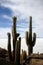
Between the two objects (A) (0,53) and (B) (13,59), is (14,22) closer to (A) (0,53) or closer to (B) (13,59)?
(B) (13,59)

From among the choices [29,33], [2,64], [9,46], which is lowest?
[2,64]

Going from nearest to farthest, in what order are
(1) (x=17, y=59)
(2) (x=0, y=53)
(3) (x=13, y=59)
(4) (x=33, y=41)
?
(1) (x=17, y=59)
(3) (x=13, y=59)
(4) (x=33, y=41)
(2) (x=0, y=53)

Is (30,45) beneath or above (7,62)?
above

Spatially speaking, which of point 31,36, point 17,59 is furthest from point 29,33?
point 17,59

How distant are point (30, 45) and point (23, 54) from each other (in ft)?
5.53

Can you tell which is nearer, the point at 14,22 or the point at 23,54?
the point at 14,22

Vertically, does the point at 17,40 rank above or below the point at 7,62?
above

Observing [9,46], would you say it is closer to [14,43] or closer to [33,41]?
[14,43]

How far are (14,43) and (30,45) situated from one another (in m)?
3.06

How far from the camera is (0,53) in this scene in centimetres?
2238

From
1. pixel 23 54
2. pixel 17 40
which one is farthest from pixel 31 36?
pixel 17 40

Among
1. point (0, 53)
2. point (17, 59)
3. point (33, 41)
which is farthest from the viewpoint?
point (0, 53)

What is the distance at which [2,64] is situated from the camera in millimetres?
17969

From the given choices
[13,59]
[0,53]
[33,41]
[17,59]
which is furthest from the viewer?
[0,53]
